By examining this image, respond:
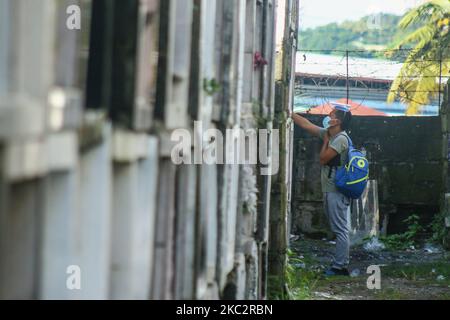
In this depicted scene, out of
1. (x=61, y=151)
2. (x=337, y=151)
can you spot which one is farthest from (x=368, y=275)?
(x=61, y=151)

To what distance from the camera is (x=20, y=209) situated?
3.40 metres

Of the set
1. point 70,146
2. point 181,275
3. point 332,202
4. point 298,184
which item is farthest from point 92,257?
point 298,184

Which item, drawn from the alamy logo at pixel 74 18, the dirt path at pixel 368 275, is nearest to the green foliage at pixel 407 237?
the dirt path at pixel 368 275

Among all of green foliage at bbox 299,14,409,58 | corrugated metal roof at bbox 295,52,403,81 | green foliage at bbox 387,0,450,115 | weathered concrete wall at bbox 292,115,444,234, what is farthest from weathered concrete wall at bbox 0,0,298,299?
green foliage at bbox 299,14,409,58

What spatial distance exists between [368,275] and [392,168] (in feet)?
13.9

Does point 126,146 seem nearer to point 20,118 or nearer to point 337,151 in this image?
point 20,118

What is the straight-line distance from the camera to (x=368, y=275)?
39.3ft

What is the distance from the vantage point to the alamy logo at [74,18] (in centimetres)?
462

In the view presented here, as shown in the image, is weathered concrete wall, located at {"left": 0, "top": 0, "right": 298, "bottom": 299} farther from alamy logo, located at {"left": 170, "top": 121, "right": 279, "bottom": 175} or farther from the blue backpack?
the blue backpack

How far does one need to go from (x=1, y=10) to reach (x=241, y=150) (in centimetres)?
399

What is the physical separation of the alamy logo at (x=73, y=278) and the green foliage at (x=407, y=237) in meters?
11.2

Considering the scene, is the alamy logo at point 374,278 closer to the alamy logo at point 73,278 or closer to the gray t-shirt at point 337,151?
the gray t-shirt at point 337,151

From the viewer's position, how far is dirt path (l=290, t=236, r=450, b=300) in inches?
419

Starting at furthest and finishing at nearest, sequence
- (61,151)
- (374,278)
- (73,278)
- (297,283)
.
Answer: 1. (374,278)
2. (297,283)
3. (73,278)
4. (61,151)
